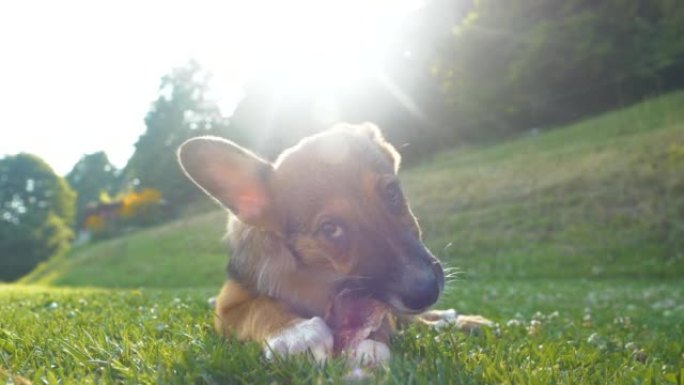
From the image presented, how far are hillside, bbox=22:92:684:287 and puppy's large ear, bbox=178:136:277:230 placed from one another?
14554 millimetres

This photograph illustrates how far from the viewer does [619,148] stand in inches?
1161

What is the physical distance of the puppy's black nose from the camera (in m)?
3.68

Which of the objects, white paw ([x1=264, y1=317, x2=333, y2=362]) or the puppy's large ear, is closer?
white paw ([x1=264, y1=317, x2=333, y2=362])

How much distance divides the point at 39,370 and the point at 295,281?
1.75 metres

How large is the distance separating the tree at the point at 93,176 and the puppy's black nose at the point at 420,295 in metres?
98.8

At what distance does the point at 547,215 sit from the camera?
24.8 metres

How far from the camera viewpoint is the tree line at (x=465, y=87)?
4275 cm

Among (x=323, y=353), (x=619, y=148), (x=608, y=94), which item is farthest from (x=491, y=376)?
(x=608, y=94)

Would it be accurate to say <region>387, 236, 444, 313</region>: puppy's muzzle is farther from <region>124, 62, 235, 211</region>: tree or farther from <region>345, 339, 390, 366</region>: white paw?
<region>124, 62, 235, 211</region>: tree

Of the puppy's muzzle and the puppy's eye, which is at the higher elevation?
the puppy's eye

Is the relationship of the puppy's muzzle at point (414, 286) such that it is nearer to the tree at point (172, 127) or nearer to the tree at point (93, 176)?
the tree at point (172, 127)

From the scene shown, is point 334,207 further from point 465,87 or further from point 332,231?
point 465,87

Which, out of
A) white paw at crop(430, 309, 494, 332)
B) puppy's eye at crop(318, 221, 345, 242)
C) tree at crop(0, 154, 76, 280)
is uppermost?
puppy's eye at crop(318, 221, 345, 242)

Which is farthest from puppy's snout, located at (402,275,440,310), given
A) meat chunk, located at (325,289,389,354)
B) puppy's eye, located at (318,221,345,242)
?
puppy's eye, located at (318,221,345,242)
